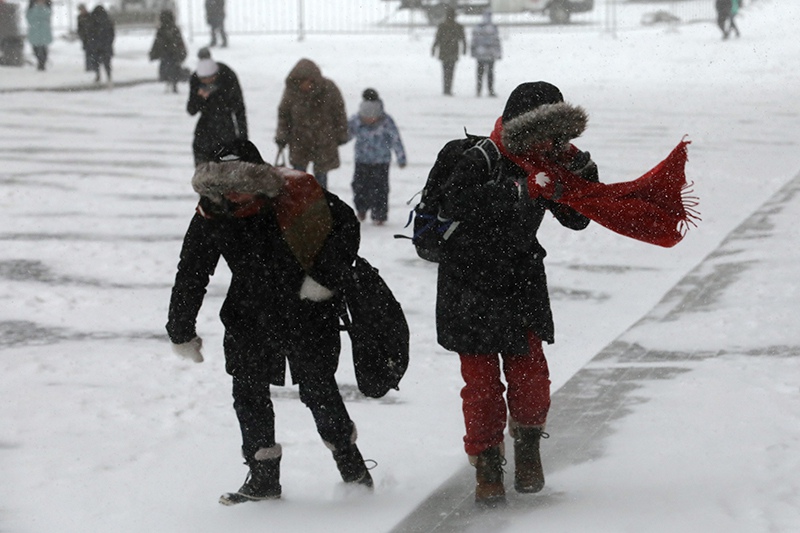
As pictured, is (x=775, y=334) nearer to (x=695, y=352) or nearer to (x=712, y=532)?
(x=695, y=352)

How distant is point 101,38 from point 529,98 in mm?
20137

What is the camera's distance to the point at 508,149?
4.24 meters

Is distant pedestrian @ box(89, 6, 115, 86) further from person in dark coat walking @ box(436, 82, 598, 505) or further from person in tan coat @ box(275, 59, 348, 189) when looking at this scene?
person in dark coat walking @ box(436, 82, 598, 505)

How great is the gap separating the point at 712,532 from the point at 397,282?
4595 mm

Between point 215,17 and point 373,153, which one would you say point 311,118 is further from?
point 215,17

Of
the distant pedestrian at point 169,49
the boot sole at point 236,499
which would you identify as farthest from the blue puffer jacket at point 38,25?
the boot sole at point 236,499

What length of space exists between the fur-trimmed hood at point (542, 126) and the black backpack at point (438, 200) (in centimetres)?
8

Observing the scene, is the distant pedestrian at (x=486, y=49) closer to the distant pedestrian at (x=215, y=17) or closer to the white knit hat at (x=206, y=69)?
the distant pedestrian at (x=215, y=17)

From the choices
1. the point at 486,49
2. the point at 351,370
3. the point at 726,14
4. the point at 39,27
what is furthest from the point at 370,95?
the point at 726,14

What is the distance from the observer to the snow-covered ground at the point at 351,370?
14.7ft

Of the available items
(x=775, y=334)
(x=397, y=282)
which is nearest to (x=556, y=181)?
(x=775, y=334)

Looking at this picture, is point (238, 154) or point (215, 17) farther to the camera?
point (215, 17)

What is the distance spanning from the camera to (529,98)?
4230 mm

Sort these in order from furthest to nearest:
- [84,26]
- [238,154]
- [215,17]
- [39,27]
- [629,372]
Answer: [215,17] → [39,27] → [84,26] → [629,372] → [238,154]
